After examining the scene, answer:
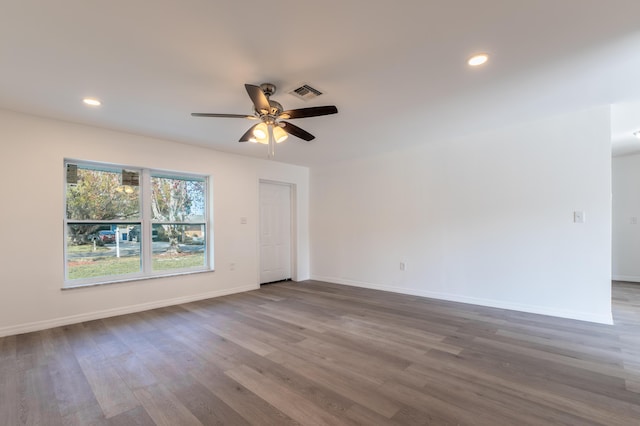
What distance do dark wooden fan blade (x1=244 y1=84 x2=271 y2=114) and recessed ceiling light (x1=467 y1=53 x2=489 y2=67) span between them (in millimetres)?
1627

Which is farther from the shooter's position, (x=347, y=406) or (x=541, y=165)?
(x=541, y=165)

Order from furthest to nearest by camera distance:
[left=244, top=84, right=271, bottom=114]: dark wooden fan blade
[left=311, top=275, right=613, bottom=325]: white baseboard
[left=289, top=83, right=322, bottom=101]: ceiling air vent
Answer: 1. [left=311, top=275, right=613, bottom=325]: white baseboard
2. [left=289, top=83, right=322, bottom=101]: ceiling air vent
3. [left=244, top=84, right=271, bottom=114]: dark wooden fan blade

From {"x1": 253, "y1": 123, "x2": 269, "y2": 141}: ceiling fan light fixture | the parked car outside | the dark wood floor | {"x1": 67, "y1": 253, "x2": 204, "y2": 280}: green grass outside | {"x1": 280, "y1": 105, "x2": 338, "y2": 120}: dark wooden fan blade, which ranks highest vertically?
{"x1": 280, "y1": 105, "x2": 338, "y2": 120}: dark wooden fan blade

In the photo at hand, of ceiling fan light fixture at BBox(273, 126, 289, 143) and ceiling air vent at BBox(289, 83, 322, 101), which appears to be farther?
ceiling fan light fixture at BBox(273, 126, 289, 143)

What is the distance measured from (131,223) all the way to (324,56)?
3.59 metres

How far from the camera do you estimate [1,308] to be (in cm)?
314

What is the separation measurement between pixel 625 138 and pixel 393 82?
447cm

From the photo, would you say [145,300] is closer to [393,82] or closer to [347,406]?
[347,406]

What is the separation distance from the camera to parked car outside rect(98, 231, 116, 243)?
3920mm

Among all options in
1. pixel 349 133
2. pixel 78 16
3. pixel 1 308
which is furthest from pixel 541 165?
pixel 1 308

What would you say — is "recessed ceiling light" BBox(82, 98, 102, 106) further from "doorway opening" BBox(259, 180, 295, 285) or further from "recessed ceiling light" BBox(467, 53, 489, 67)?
"recessed ceiling light" BBox(467, 53, 489, 67)

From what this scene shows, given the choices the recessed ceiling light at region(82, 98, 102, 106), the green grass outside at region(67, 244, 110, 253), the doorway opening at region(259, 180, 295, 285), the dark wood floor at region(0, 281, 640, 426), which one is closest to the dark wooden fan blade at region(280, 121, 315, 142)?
the recessed ceiling light at region(82, 98, 102, 106)

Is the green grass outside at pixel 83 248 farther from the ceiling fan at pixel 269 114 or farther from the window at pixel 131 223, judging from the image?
the ceiling fan at pixel 269 114

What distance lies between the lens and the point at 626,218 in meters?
5.65
